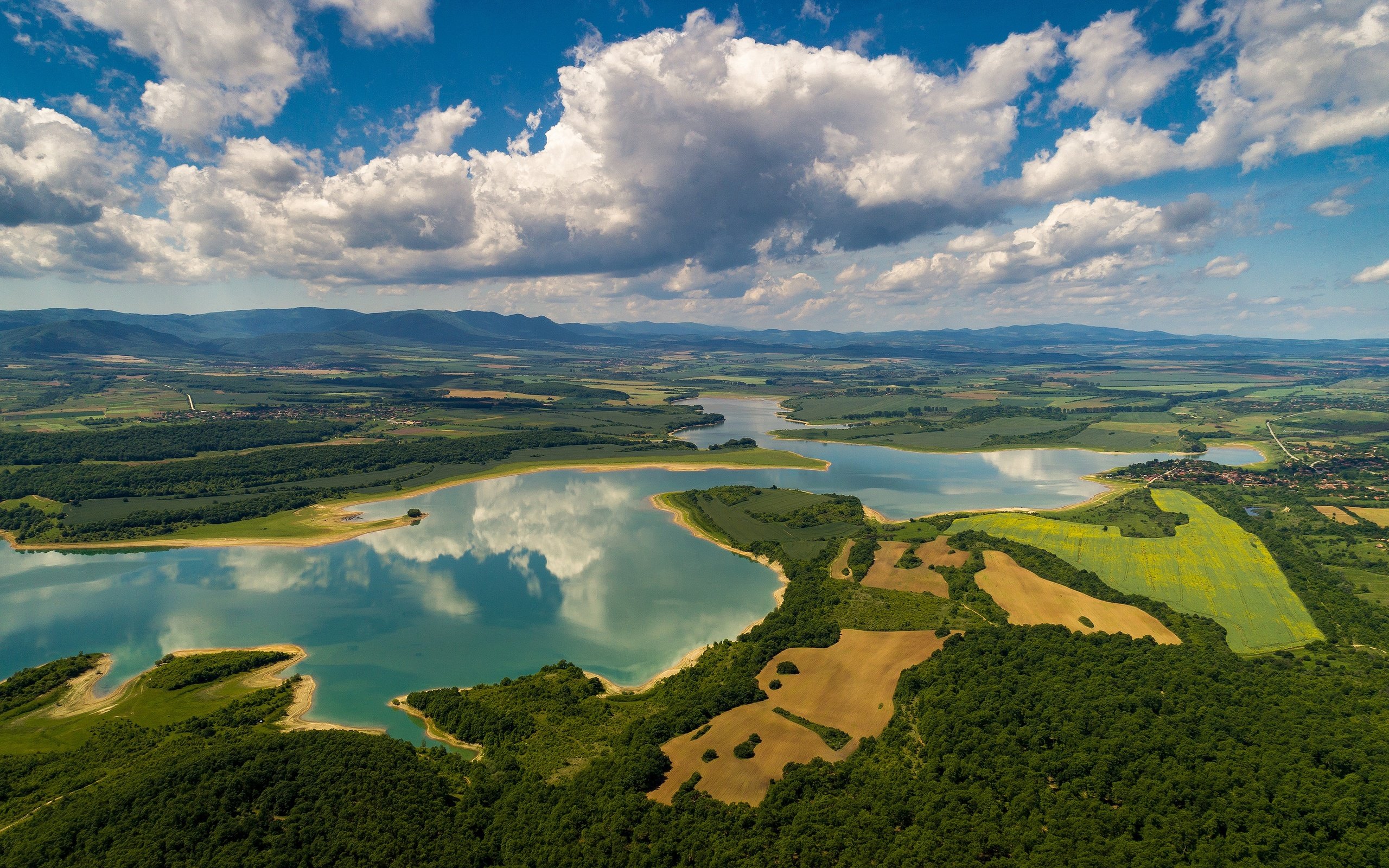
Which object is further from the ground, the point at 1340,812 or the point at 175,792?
the point at 1340,812

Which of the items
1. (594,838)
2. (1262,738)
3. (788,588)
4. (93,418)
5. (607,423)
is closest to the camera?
(594,838)

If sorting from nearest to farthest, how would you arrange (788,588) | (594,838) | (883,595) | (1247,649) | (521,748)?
1. (594,838)
2. (521,748)
3. (1247,649)
4. (883,595)
5. (788,588)

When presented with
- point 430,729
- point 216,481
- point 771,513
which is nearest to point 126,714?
point 430,729

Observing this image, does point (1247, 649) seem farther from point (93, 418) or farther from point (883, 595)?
point (93, 418)

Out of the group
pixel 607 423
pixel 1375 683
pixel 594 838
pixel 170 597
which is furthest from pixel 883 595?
pixel 607 423

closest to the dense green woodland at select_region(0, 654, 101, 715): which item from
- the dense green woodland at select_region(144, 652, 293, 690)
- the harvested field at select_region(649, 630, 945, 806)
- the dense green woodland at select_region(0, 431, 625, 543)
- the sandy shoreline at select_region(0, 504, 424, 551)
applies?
the dense green woodland at select_region(144, 652, 293, 690)

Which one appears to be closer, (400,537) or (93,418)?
(400,537)

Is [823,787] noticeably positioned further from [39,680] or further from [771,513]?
[771,513]
